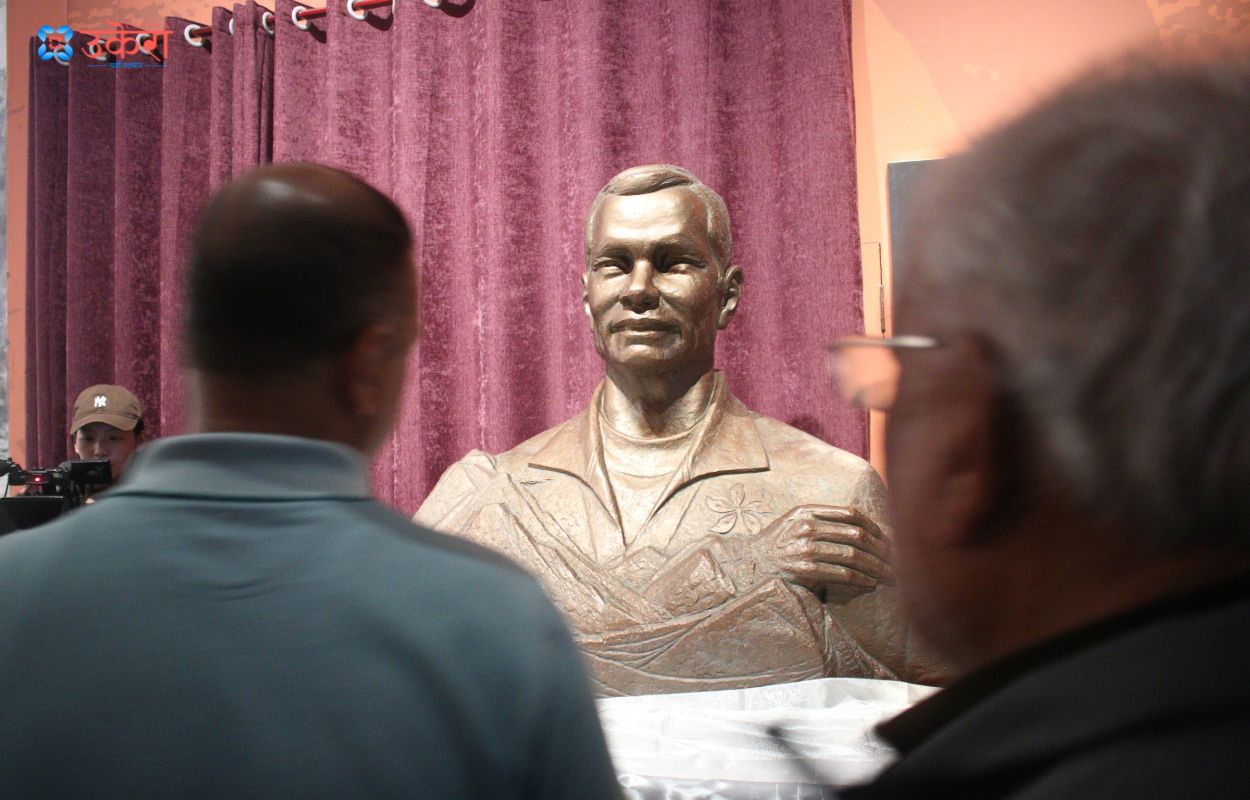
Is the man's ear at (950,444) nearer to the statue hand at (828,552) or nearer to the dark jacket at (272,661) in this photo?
the dark jacket at (272,661)

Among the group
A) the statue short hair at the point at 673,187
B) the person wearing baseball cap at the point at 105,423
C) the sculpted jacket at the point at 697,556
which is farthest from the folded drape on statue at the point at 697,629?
the person wearing baseball cap at the point at 105,423

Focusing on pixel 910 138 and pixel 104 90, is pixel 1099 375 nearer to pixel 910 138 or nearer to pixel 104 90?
pixel 910 138

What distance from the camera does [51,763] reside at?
0.67 m

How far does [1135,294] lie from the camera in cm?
45

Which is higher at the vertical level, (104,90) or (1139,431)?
(104,90)

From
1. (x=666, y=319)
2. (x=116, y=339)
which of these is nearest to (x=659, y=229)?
(x=666, y=319)

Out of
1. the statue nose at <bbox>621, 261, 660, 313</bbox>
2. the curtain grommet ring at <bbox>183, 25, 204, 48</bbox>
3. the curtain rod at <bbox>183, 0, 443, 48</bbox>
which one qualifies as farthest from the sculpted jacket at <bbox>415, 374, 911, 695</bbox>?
the curtain grommet ring at <bbox>183, 25, 204, 48</bbox>

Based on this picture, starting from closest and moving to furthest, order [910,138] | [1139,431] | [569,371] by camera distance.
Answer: [1139,431]
[910,138]
[569,371]

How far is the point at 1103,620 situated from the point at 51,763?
24.4 inches

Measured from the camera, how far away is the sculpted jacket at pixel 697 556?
2.02 m

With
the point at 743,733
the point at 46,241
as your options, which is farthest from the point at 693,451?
the point at 46,241

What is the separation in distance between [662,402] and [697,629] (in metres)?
0.51

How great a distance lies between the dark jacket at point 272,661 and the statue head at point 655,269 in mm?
1484

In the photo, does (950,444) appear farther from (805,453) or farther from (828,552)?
(805,453)
